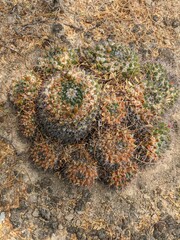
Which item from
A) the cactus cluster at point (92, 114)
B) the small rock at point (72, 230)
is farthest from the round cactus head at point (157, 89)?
the small rock at point (72, 230)

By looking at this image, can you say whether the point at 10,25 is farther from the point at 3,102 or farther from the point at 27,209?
the point at 27,209

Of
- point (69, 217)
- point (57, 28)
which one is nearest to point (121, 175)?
point (69, 217)

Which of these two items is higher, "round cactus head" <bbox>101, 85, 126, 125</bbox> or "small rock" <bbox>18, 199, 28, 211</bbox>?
"round cactus head" <bbox>101, 85, 126, 125</bbox>

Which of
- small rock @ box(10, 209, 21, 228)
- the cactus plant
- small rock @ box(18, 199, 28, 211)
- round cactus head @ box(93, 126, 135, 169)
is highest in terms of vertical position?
round cactus head @ box(93, 126, 135, 169)

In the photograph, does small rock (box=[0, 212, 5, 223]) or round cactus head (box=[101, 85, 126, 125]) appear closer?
small rock (box=[0, 212, 5, 223])

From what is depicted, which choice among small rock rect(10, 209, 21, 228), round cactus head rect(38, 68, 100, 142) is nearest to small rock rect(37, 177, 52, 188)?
small rock rect(10, 209, 21, 228)

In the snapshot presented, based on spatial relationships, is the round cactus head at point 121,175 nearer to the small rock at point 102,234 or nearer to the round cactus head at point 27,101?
the small rock at point 102,234

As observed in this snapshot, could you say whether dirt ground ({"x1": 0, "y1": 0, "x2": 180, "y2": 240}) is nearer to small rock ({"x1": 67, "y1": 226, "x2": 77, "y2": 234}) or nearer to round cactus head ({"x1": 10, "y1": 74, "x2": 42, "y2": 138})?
small rock ({"x1": 67, "y1": 226, "x2": 77, "y2": 234})

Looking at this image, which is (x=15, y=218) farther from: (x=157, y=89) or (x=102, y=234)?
(x=157, y=89)
